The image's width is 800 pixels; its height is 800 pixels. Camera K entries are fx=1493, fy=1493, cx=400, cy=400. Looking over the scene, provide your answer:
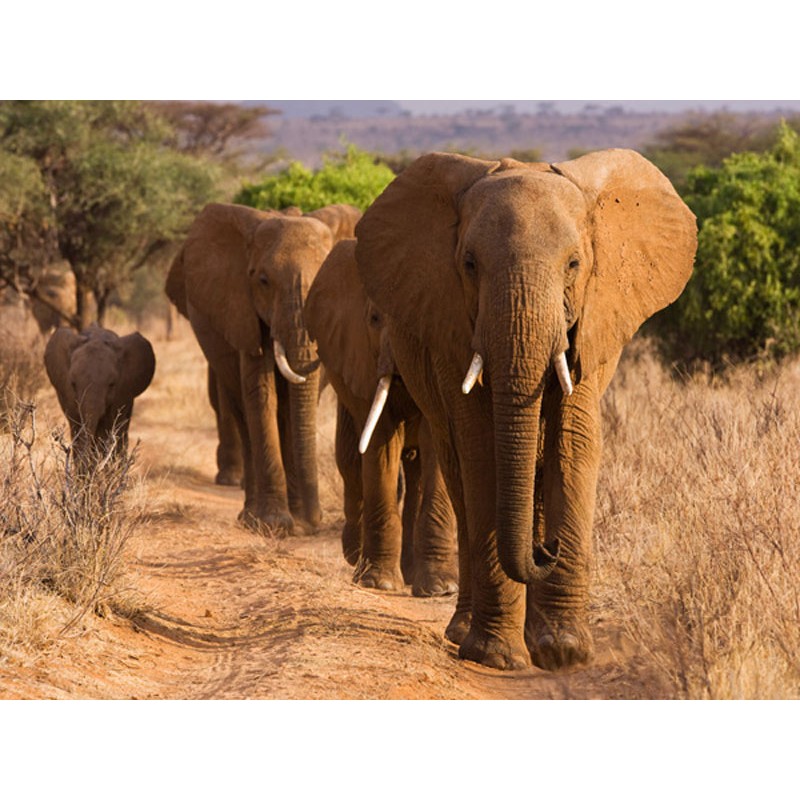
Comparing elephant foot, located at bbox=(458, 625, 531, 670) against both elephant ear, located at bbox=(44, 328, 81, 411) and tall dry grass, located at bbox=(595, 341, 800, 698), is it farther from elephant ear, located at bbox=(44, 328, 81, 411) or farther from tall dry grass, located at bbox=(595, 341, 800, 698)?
elephant ear, located at bbox=(44, 328, 81, 411)

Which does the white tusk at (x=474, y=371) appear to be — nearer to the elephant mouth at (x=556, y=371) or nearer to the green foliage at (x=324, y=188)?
the elephant mouth at (x=556, y=371)

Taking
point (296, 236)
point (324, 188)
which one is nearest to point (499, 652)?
point (296, 236)

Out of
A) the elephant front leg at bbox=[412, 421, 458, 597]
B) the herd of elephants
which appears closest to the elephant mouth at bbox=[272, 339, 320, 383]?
the herd of elephants

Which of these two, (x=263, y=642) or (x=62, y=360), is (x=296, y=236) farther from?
(x=263, y=642)

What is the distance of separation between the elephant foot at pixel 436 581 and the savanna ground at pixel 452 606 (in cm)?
9

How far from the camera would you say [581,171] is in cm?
607

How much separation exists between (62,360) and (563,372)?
22.2 ft

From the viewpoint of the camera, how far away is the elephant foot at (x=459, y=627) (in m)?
6.88

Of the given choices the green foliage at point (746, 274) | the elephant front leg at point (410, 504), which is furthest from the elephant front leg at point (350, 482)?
the green foliage at point (746, 274)

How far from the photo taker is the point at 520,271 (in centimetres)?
555

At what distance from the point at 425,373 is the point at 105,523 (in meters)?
1.71

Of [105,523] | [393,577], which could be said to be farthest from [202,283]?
[105,523]
